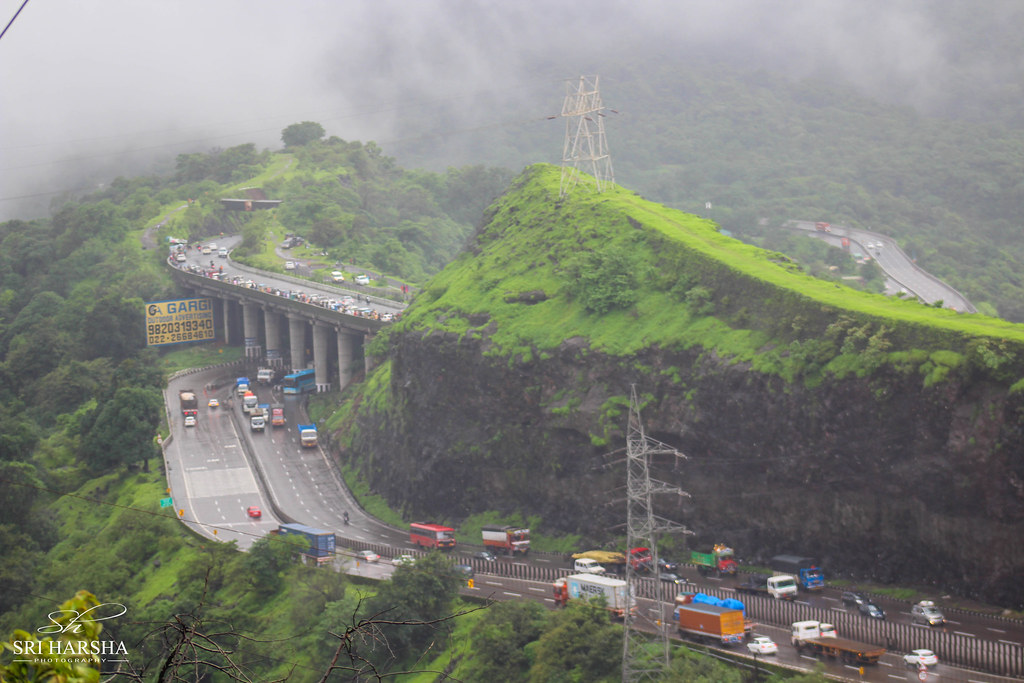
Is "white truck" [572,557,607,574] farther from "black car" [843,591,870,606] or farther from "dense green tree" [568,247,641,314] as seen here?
"dense green tree" [568,247,641,314]

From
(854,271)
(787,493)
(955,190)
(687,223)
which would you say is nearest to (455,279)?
(687,223)

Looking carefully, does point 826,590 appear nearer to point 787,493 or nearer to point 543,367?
point 787,493

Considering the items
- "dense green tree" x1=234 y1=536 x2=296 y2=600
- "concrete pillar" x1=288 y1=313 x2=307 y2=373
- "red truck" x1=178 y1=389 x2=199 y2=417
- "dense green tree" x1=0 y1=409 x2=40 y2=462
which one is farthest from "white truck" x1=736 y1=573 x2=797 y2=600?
"concrete pillar" x1=288 y1=313 x2=307 y2=373

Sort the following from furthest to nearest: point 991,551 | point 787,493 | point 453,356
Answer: point 453,356 → point 787,493 → point 991,551

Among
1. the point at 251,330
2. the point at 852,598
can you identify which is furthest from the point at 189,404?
the point at 852,598

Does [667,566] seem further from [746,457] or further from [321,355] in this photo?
[321,355]

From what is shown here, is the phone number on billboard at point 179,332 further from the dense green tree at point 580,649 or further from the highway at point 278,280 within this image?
the dense green tree at point 580,649
